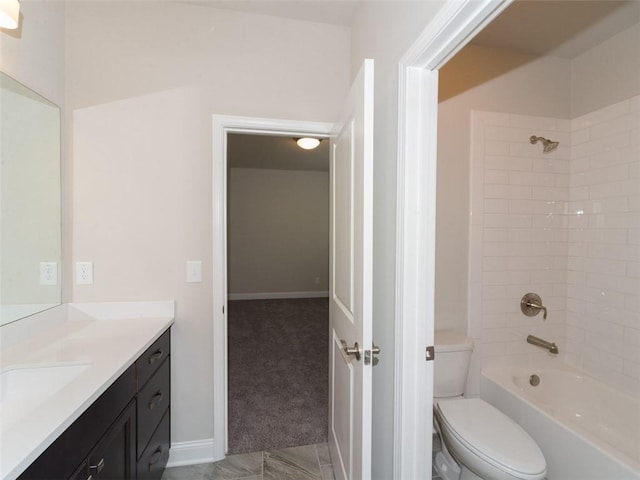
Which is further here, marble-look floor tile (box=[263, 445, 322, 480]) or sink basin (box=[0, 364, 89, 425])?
marble-look floor tile (box=[263, 445, 322, 480])

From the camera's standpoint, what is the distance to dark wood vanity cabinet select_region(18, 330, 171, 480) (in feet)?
2.46

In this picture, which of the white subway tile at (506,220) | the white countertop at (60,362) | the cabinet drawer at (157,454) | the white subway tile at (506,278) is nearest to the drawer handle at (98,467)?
the white countertop at (60,362)

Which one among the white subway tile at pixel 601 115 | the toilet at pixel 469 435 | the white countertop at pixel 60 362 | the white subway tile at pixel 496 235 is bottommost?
the toilet at pixel 469 435

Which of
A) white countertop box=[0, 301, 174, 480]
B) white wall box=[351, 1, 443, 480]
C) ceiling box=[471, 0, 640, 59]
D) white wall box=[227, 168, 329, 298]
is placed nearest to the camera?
white countertop box=[0, 301, 174, 480]

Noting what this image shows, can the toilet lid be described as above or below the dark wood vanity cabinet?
below

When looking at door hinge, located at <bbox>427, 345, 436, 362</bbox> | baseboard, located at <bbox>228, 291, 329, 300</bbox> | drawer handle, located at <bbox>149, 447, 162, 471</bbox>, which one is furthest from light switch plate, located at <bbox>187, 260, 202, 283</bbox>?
baseboard, located at <bbox>228, 291, 329, 300</bbox>

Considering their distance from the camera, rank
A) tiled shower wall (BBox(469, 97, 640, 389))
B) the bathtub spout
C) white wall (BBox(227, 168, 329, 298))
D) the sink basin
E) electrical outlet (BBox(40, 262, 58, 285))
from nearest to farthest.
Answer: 1. the sink basin
2. electrical outlet (BBox(40, 262, 58, 285))
3. tiled shower wall (BBox(469, 97, 640, 389))
4. the bathtub spout
5. white wall (BBox(227, 168, 329, 298))

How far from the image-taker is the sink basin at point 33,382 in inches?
38.9

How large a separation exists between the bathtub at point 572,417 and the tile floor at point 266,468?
3.78 feet

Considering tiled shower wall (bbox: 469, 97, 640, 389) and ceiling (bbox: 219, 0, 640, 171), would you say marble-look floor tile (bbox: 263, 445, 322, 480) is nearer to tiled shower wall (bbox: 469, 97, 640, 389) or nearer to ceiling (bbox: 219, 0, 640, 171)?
tiled shower wall (bbox: 469, 97, 640, 389)

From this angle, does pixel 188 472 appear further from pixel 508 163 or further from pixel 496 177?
pixel 508 163

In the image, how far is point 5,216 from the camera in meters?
1.21

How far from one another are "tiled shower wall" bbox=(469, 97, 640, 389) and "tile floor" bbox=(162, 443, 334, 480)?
126 centimetres

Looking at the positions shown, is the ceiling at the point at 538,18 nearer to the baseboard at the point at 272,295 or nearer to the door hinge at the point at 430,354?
the door hinge at the point at 430,354
